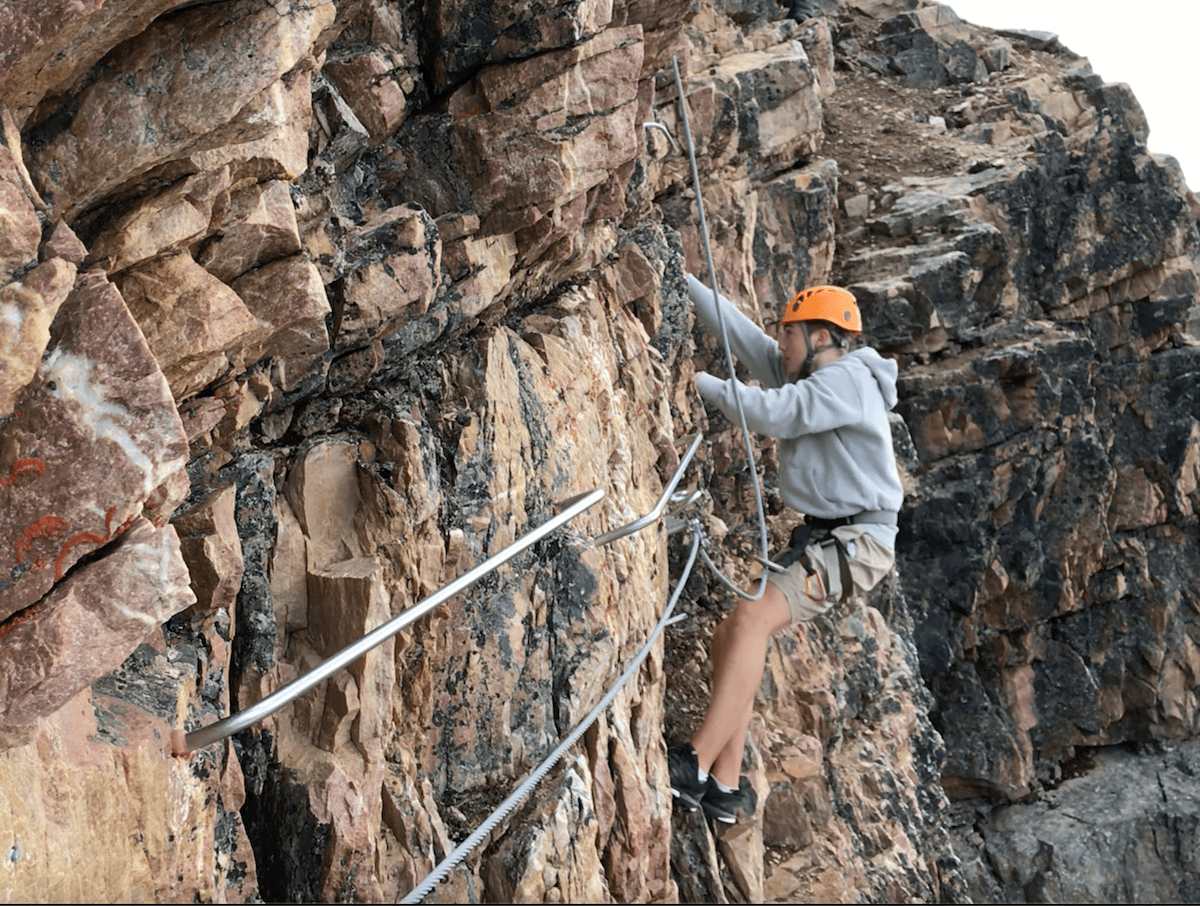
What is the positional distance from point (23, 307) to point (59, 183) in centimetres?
44

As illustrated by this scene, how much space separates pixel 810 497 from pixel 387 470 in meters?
2.73

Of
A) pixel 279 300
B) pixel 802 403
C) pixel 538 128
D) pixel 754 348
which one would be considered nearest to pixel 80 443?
pixel 279 300

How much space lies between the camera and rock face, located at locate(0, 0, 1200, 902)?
2330 mm

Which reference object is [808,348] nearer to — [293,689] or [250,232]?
[250,232]

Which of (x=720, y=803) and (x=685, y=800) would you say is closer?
(x=685, y=800)

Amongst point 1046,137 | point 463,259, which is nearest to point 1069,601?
point 1046,137

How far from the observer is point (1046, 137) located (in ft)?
50.3

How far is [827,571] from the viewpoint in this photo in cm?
575

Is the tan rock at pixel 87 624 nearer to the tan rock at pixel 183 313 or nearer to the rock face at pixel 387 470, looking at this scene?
the rock face at pixel 387 470

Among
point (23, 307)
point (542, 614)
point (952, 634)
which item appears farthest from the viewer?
point (952, 634)

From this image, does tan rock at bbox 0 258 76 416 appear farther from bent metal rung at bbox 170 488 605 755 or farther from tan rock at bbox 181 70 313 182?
bent metal rung at bbox 170 488 605 755

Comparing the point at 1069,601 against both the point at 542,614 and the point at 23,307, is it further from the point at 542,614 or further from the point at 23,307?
the point at 23,307

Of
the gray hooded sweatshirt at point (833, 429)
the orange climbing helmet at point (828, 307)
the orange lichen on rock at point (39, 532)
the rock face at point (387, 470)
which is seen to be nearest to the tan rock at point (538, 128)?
the rock face at point (387, 470)

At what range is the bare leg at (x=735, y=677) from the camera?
5625mm
